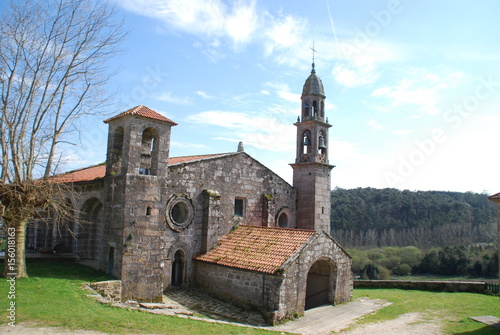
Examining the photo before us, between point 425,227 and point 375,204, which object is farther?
point 375,204

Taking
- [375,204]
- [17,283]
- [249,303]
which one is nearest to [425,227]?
[375,204]

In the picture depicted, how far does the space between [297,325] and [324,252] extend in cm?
346

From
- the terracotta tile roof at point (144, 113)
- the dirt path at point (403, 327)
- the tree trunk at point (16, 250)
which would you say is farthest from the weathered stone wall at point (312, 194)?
the tree trunk at point (16, 250)

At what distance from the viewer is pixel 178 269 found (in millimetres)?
17172

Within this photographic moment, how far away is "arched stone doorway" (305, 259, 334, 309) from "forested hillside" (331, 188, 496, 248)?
4616 centimetres

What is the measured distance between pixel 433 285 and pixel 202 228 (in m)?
12.8

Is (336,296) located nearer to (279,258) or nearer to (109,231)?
(279,258)

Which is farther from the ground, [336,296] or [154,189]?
[154,189]

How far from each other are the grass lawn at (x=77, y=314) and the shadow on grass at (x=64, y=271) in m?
0.34

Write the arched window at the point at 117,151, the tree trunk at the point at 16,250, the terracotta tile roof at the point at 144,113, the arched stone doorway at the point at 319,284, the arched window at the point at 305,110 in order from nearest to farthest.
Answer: the tree trunk at the point at 16,250
the terracotta tile roof at the point at 144,113
the arched window at the point at 117,151
the arched stone doorway at the point at 319,284
the arched window at the point at 305,110

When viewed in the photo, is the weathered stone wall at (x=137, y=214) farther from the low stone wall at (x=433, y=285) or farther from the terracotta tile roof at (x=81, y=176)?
the low stone wall at (x=433, y=285)

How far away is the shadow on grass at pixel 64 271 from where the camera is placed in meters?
14.1

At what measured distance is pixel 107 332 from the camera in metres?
9.02

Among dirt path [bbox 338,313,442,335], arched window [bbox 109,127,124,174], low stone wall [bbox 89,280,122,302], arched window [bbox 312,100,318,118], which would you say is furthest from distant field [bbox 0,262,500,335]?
arched window [bbox 312,100,318,118]
